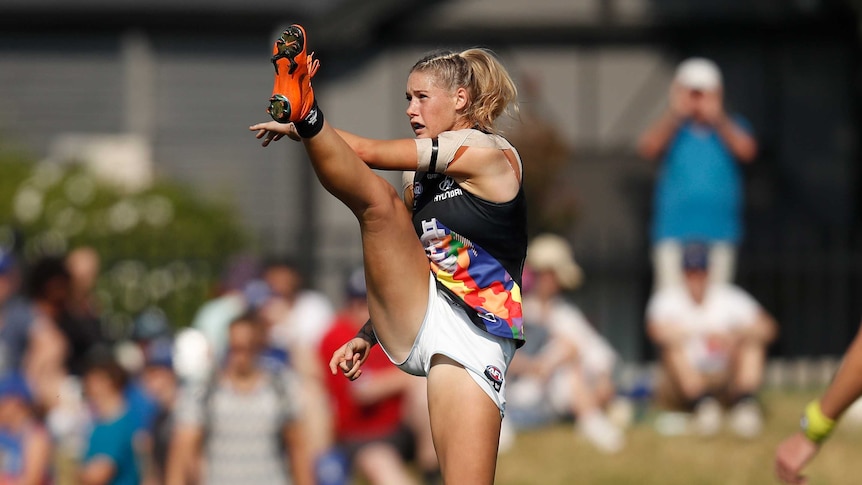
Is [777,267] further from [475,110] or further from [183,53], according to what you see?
[475,110]

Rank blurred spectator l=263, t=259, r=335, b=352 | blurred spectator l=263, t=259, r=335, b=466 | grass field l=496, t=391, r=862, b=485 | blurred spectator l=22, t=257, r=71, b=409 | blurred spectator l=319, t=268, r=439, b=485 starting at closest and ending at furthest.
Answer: blurred spectator l=263, t=259, r=335, b=466 < blurred spectator l=319, t=268, r=439, b=485 < grass field l=496, t=391, r=862, b=485 < blurred spectator l=22, t=257, r=71, b=409 < blurred spectator l=263, t=259, r=335, b=352

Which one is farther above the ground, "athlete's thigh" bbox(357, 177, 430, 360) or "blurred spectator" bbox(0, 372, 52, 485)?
"athlete's thigh" bbox(357, 177, 430, 360)

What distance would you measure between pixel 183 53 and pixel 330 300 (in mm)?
3986

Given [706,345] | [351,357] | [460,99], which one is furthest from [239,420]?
[706,345]

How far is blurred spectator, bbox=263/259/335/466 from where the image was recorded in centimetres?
884

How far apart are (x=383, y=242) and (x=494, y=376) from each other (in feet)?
1.93

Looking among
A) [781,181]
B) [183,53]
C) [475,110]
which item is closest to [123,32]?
[183,53]

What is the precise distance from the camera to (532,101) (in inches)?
620

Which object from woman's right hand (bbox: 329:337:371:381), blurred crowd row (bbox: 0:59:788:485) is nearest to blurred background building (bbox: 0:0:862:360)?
blurred crowd row (bbox: 0:59:788:485)

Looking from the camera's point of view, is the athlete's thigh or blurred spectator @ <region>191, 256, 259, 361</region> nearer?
the athlete's thigh

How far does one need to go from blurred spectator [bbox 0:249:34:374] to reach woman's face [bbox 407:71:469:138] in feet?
20.3

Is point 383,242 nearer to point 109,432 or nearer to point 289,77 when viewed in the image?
point 289,77

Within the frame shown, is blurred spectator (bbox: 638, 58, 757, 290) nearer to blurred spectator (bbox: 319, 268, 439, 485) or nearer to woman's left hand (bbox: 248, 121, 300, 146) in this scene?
blurred spectator (bbox: 319, 268, 439, 485)

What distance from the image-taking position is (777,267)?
48.2 ft
